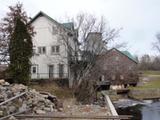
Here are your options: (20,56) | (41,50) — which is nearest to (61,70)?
(41,50)

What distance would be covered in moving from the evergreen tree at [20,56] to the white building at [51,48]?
18.6 meters

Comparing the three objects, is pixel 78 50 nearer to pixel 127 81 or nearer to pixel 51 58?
pixel 51 58

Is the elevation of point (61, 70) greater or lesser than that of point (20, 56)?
lesser

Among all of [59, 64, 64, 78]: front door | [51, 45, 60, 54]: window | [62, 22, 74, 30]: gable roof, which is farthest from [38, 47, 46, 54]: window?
[62, 22, 74, 30]: gable roof

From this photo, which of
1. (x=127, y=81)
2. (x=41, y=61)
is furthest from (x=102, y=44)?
(x=127, y=81)

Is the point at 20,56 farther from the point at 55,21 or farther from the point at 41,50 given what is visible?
the point at 41,50

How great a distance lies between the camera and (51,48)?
47.9 m

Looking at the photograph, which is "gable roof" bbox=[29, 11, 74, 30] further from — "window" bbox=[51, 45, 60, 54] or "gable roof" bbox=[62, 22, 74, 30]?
"window" bbox=[51, 45, 60, 54]

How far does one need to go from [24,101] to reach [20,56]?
7.51 meters

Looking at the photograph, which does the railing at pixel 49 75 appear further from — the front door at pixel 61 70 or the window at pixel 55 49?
the window at pixel 55 49

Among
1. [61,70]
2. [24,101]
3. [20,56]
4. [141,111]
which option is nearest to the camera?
[24,101]

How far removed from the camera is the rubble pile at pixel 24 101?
1718 cm

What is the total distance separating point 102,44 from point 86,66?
13.4 ft

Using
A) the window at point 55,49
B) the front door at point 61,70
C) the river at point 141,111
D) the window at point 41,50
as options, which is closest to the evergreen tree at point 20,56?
the river at point 141,111
